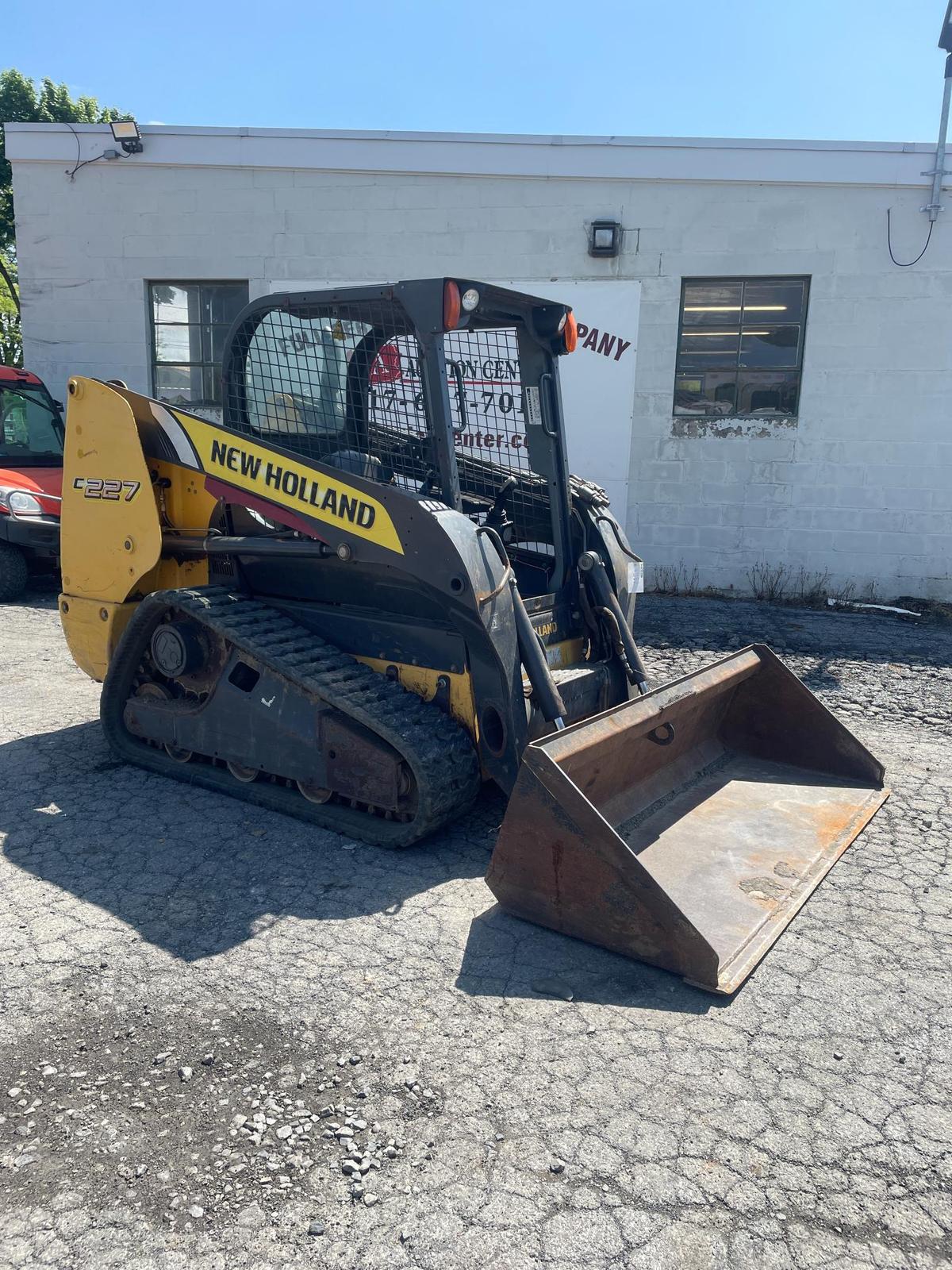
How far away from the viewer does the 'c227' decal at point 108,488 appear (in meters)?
5.02

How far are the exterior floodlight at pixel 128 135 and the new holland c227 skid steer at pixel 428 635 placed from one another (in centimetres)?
695

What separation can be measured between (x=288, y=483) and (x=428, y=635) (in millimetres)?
962

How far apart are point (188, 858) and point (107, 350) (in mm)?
8858

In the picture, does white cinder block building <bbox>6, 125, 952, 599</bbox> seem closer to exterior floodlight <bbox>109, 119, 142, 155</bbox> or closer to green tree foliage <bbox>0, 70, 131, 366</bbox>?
exterior floodlight <bbox>109, 119, 142, 155</bbox>

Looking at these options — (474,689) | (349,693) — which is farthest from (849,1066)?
(349,693)

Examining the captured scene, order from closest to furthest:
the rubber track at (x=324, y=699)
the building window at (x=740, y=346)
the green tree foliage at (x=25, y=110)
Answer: the rubber track at (x=324, y=699), the building window at (x=740, y=346), the green tree foliage at (x=25, y=110)

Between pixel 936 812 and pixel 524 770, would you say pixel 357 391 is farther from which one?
pixel 936 812

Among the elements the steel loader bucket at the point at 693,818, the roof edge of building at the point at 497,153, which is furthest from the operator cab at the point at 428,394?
the roof edge of building at the point at 497,153

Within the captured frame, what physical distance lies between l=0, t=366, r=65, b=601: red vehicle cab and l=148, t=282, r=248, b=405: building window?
4.47 ft

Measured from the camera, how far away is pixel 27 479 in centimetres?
974

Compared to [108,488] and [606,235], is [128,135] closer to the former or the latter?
[606,235]

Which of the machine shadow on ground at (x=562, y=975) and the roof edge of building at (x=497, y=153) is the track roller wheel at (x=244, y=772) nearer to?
the machine shadow on ground at (x=562, y=975)

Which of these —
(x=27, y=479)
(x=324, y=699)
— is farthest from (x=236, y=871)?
(x=27, y=479)

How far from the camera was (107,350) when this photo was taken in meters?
11.2
